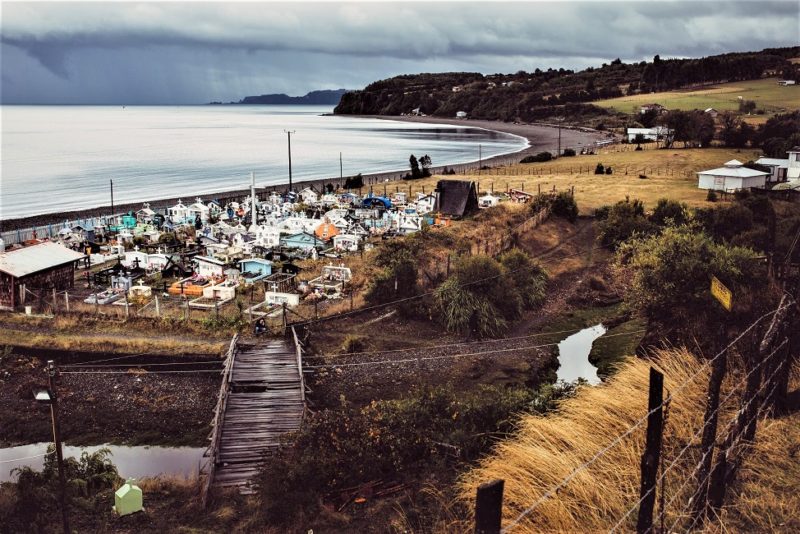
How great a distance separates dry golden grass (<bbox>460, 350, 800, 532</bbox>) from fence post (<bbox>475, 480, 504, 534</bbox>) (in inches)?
106

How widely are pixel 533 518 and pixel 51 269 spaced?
3115cm

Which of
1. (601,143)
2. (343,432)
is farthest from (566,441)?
(601,143)

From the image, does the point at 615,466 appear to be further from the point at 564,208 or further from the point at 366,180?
the point at 366,180

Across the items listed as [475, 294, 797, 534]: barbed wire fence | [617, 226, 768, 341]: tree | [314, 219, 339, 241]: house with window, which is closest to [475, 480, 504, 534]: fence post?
[475, 294, 797, 534]: barbed wire fence

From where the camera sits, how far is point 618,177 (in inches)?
2783

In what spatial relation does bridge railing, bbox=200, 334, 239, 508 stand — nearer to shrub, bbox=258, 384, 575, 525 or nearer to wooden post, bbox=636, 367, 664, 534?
shrub, bbox=258, 384, 575, 525

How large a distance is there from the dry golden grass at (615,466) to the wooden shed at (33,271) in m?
28.5

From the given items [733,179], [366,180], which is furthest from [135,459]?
[366,180]

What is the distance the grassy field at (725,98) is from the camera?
12112 centimetres

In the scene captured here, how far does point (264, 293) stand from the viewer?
106 feet

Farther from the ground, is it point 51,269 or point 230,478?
point 51,269

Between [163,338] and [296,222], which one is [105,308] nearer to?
[163,338]

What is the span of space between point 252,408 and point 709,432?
614 inches

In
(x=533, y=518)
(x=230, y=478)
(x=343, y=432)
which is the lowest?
(x=230, y=478)
